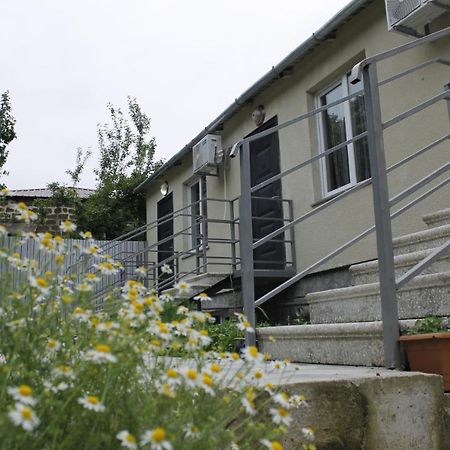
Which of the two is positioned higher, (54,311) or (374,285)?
(374,285)

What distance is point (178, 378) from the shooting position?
4.19 feet

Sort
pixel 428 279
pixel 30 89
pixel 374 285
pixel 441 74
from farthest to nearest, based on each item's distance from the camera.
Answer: pixel 30 89
pixel 441 74
pixel 374 285
pixel 428 279

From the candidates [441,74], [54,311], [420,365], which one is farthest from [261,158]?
[54,311]

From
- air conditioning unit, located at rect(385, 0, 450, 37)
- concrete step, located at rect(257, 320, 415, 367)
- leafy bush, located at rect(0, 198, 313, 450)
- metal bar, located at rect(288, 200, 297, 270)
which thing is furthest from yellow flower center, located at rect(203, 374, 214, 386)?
metal bar, located at rect(288, 200, 297, 270)

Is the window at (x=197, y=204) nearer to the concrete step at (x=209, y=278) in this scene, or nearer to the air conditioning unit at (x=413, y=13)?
the concrete step at (x=209, y=278)

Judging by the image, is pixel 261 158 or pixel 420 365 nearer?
pixel 420 365

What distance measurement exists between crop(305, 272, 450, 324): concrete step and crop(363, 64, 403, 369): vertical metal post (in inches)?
16.4

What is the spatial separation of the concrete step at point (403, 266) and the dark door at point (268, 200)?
9.98 ft

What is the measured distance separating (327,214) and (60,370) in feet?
16.6

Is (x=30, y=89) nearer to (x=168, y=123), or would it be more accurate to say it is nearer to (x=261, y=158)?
(x=168, y=123)

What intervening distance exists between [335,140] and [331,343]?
3778 millimetres

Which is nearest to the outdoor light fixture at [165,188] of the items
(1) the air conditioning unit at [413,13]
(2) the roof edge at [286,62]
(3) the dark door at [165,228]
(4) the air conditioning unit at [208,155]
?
(3) the dark door at [165,228]

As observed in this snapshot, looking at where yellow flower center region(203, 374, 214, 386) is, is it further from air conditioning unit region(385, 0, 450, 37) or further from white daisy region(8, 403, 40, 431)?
air conditioning unit region(385, 0, 450, 37)

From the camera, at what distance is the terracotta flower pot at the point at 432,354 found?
2293 millimetres
